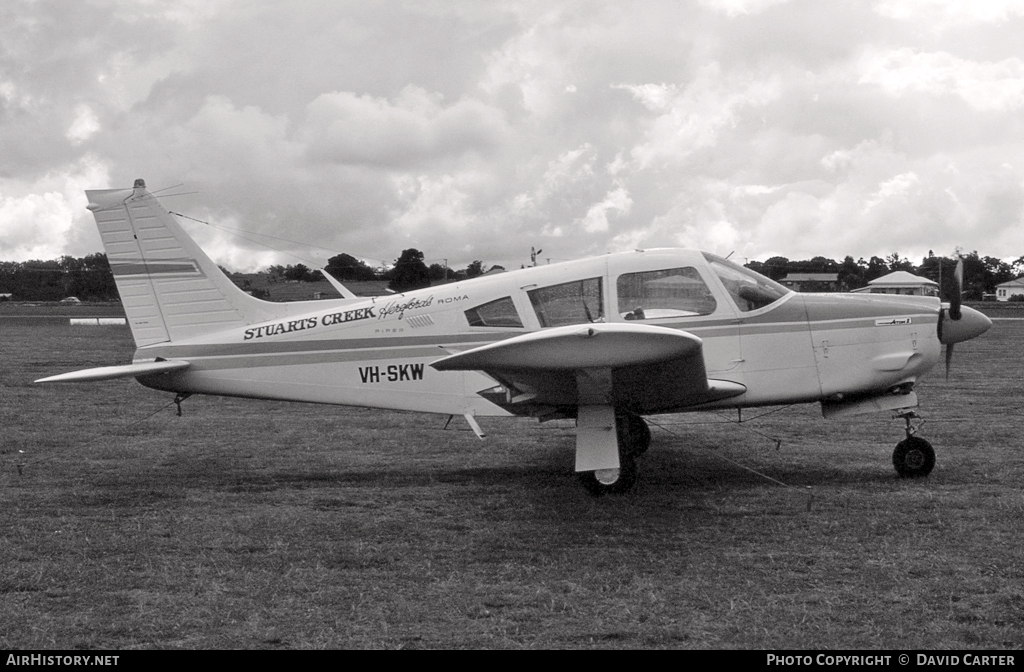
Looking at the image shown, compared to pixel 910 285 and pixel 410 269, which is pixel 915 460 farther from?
pixel 910 285

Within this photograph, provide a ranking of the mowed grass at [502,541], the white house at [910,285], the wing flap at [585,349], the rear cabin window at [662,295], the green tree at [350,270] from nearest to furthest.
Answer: the mowed grass at [502,541] → the wing flap at [585,349] → the rear cabin window at [662,295] → the white house at [910,285] → the green tree at [350,270]

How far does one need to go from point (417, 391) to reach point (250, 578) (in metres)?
3.23

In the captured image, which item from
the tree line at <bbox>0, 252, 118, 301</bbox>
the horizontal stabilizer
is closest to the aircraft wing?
the horizontal stabilizer

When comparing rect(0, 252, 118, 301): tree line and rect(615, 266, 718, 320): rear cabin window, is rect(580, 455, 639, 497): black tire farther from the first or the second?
rect(0, 252, 118, 301): tree line

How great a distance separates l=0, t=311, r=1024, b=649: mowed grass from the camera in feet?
14.9

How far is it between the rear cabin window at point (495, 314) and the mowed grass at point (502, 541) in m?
1.52

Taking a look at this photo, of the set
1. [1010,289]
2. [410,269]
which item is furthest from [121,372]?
[1010,289]

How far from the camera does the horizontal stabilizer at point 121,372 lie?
806 centimetres

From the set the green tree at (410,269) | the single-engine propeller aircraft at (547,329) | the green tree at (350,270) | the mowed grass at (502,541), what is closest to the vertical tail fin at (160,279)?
the single-engine propeller aircraft at (547,329)

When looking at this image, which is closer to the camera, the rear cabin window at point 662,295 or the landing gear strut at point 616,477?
the landing gear strut at point 616,477

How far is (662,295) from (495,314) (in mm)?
1542

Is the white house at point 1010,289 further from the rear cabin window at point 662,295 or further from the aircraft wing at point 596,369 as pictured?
the aircraft wing at point 596,369

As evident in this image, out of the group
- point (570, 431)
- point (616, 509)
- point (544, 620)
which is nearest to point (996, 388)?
point (570, 431)

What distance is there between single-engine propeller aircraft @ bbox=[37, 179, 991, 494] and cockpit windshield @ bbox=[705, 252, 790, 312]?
0.5 inches
